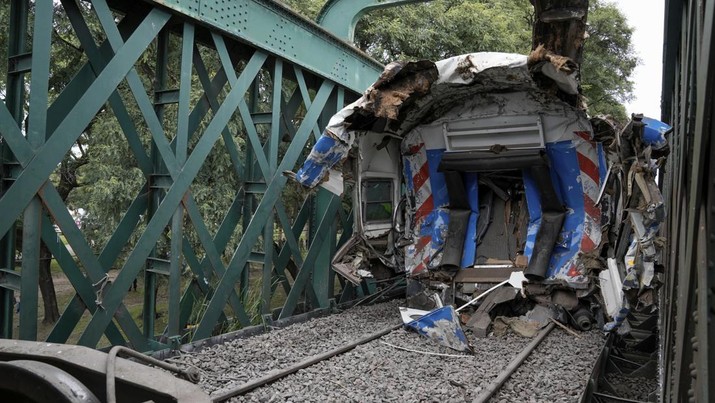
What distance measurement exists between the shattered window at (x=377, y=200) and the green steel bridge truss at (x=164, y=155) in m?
0.45

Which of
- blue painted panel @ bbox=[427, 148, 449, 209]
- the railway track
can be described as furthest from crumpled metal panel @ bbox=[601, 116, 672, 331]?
blue painted panel @ bbox=[427, 148, 449, 209]

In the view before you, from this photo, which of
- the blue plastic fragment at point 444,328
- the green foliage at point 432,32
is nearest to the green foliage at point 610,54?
the green foliage at point 432,32

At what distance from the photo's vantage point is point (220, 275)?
557 cm

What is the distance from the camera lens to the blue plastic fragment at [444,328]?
215 inches

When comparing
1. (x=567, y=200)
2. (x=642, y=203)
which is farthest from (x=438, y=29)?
(x=642, y=203)

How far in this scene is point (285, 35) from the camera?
6.33 meters

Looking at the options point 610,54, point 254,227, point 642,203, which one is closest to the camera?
point 642,203

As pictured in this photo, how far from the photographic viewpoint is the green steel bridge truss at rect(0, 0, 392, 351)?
3906 millimetres

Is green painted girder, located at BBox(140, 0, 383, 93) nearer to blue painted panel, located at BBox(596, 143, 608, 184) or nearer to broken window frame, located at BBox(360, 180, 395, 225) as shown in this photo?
broken window frame, located at BBox(360, 180, 395, 225)

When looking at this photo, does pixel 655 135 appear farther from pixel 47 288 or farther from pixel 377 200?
pixel 47 288

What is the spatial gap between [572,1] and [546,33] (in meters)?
0.47

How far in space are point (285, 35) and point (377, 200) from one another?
2.58 m

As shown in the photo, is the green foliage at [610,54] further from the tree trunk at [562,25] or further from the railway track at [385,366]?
the railway track at [385,366]

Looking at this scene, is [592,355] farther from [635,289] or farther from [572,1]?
[572,1]
